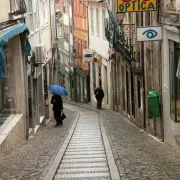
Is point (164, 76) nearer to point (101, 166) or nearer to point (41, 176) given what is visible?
point (101, 166)

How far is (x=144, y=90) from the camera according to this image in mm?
17766

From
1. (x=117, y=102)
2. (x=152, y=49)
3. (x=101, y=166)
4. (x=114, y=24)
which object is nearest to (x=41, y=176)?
(x=101, y=166)

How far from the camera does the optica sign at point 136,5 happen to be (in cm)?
1302

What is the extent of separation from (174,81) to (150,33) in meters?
1.74

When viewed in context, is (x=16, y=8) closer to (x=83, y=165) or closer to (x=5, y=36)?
(x=5, y=36)

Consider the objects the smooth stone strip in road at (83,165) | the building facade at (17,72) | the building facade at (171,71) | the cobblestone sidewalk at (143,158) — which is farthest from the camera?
the building facade at (17,72)

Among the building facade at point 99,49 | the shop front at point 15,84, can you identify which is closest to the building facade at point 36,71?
the shop front at point 15,84

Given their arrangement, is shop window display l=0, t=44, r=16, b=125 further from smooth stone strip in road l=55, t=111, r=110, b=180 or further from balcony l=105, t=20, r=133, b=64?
balcony l=105, t=20, r=133, b=64

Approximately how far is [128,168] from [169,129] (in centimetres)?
426

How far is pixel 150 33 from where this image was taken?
13.2 meters

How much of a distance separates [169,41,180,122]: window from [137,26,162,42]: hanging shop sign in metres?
0.77

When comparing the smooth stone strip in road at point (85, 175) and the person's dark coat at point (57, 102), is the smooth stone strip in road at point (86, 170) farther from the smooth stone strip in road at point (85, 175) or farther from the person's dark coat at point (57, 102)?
the person's dark coat at point (57, 102)

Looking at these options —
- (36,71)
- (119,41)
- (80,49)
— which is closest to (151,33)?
(36,71)

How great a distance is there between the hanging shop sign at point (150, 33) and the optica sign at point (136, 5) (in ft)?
1.75
